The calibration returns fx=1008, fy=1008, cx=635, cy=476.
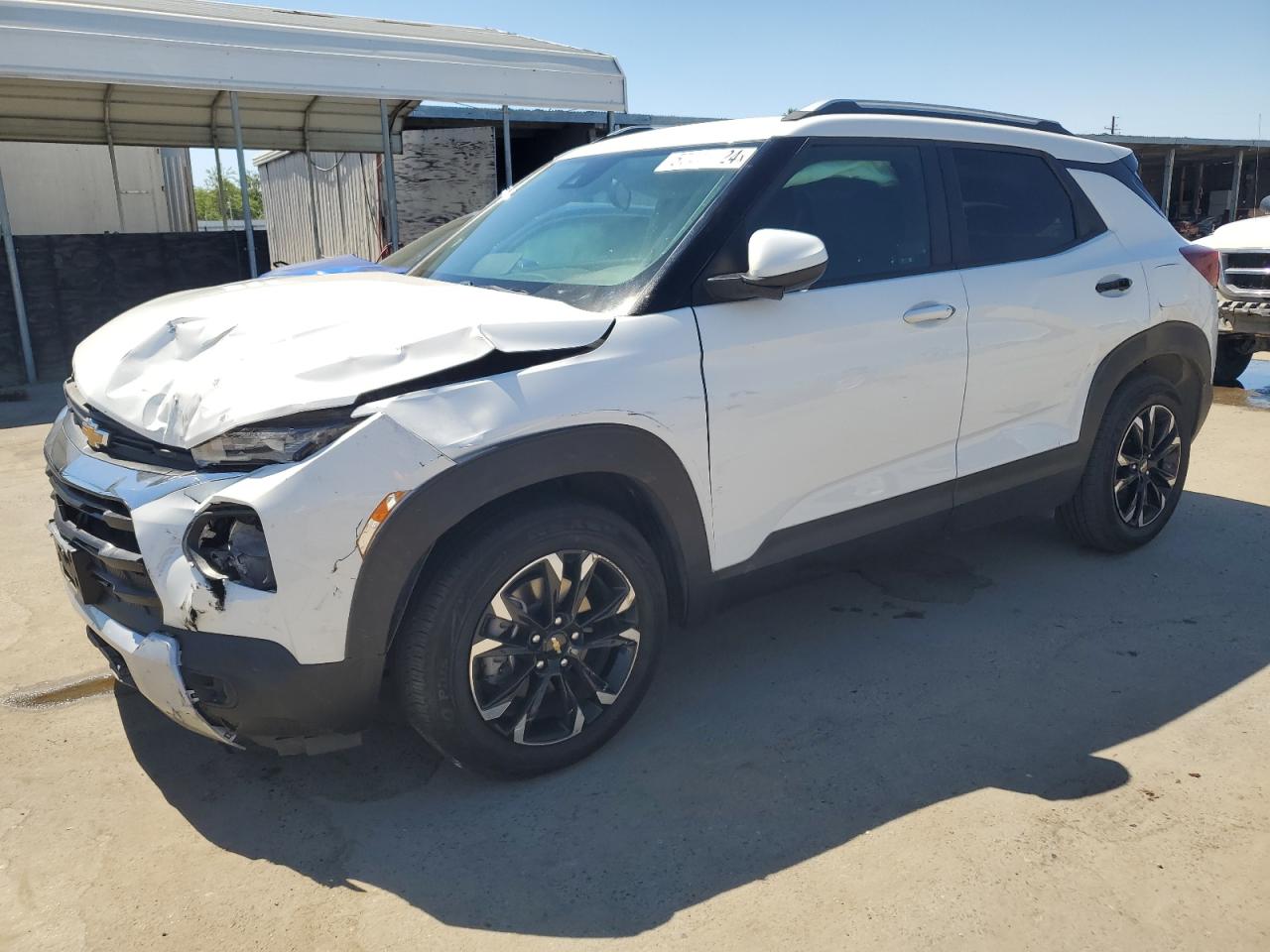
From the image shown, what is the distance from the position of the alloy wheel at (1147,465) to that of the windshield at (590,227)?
7.75 ft

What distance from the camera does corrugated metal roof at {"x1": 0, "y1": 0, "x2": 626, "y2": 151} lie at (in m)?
9.25

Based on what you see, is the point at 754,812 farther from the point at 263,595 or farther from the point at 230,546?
the point at 230,546

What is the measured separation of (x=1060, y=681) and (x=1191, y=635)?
2.49ft

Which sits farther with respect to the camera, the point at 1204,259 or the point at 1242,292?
the point at 1242,292

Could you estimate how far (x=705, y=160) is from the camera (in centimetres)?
338

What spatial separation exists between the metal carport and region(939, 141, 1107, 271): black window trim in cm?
854

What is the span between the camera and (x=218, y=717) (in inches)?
100.0

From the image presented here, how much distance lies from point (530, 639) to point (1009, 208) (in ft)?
8.43

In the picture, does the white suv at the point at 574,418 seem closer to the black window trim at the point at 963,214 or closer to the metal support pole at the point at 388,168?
the black window trim at the point at 963,214

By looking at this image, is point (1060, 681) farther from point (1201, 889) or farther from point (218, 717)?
point (218, 717)

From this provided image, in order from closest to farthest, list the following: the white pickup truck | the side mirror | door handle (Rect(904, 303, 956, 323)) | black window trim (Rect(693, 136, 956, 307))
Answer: the side mirror < black window trim (Rect(693, 136, 956, 307)) < door handle (Rect(904, 303, 956, 323)) < the white pickup truck

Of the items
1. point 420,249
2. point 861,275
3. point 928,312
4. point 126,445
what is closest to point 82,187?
point 420,249

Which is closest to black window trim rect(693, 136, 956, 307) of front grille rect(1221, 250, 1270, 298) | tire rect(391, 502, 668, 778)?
tire rect(391, 502, 668, 778)

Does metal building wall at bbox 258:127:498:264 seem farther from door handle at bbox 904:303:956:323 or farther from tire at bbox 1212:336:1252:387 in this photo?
door handle at bbox 904:303:956:323
